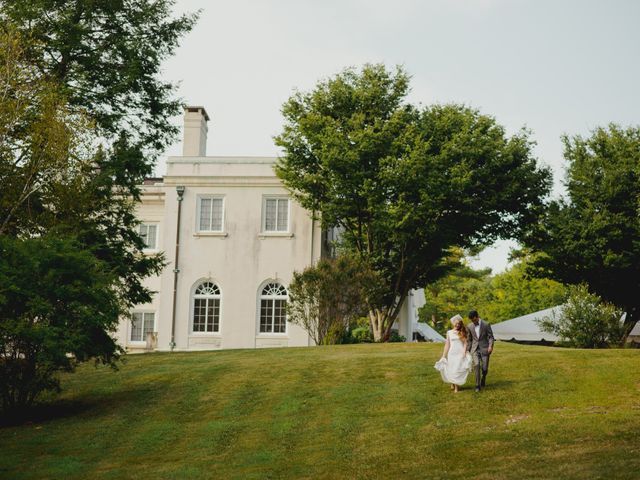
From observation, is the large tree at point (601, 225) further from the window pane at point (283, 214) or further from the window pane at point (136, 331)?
the window pane at point (136, 331)

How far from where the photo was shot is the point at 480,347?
16516mm

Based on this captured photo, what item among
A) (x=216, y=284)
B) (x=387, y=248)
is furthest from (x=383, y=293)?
(x=216, y=284)

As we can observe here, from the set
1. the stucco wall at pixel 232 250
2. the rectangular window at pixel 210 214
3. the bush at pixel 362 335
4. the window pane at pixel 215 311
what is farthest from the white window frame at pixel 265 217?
the bush at pixel 362 335

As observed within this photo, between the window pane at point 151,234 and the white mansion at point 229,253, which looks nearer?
the white mansion at point 229,253

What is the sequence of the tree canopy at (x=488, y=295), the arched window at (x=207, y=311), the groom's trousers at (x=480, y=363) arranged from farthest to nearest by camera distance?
the tree canopy at (x=488, y=295), the arched window at (x=207, y=311), the groom's trousers at (x=480, y=363)

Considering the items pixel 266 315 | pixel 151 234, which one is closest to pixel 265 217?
pixel 266 315

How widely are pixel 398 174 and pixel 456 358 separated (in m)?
14.0

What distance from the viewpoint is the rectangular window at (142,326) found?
1463 inches

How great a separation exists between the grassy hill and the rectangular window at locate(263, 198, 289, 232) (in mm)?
13809

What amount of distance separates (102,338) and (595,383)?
10.8 m

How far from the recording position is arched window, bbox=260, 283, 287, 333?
3419 cm

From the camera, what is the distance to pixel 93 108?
27.7m

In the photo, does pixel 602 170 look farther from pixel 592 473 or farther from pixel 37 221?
pixel 592 473

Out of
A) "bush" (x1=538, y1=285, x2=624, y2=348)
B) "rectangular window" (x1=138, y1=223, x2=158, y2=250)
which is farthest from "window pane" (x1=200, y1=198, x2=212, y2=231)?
"bush" (x1=538, y1=285, x2=624, y2=348)
